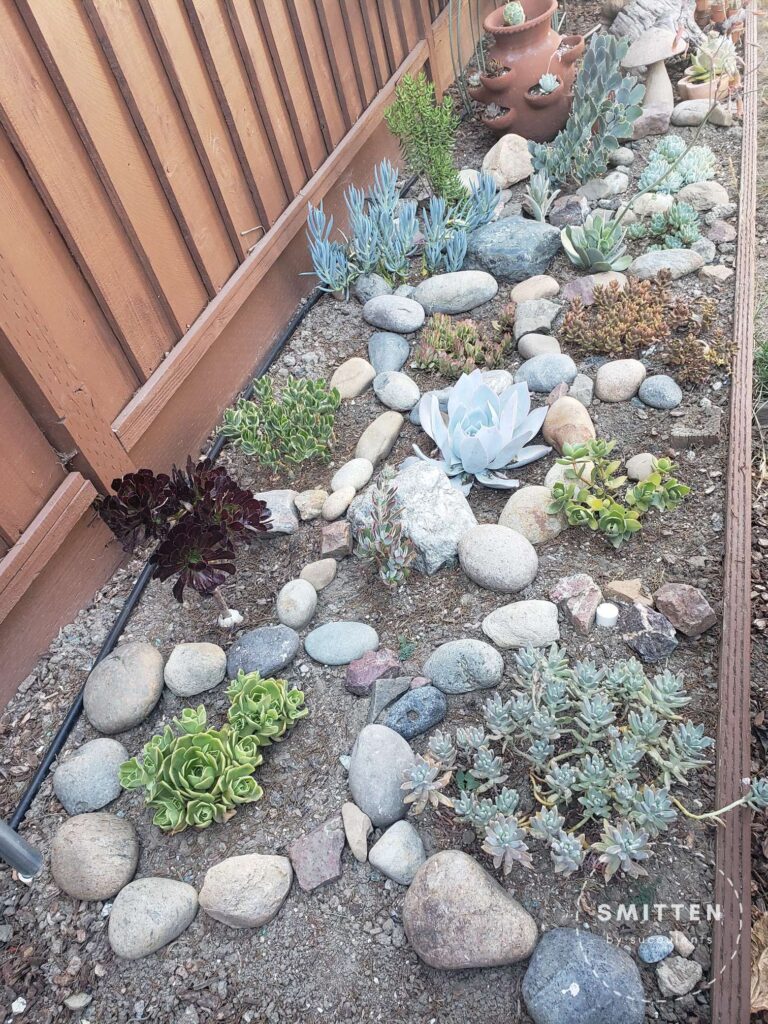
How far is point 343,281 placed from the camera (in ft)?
11.7

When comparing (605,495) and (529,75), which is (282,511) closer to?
(605,495)

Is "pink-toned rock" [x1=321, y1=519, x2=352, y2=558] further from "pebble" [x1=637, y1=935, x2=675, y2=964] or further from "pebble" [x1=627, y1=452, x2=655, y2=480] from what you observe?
"pebble" [x1=637, y1=935, x2=675, y2=964]

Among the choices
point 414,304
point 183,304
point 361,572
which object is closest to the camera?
point 361,572

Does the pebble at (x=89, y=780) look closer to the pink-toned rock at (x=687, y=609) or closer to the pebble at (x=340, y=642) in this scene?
the pebble at (x=340, y=642)

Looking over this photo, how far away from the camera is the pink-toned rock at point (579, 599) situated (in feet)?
7.18

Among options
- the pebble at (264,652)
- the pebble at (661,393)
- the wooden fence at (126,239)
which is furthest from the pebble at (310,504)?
the pebble at (661,393)

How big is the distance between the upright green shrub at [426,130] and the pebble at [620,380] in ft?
4.63

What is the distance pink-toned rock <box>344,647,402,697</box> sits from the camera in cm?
216

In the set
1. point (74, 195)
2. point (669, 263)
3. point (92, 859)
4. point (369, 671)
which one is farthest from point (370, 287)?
point (92, 859)

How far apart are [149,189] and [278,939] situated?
8.00 ft

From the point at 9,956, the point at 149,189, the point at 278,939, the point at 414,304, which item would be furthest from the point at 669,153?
the point at 9,956

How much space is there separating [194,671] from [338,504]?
759 millimetres

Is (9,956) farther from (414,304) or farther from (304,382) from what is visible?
(414,304)

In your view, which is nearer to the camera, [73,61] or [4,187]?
[4,187]
